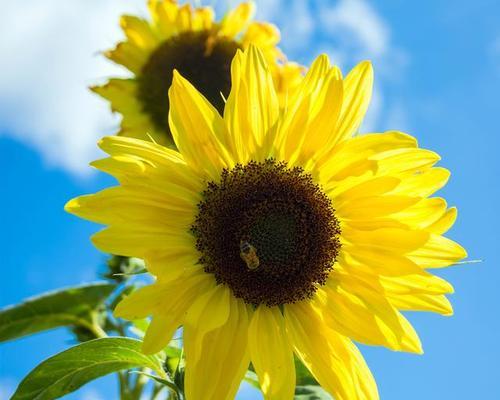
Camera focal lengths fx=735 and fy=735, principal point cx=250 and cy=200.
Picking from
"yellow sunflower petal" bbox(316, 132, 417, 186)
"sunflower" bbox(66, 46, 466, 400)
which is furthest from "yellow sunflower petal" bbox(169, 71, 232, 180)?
"yellow sunflower petal" bbox(316, 132, 417, 186)

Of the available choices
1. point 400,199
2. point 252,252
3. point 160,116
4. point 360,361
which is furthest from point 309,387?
point 160,116

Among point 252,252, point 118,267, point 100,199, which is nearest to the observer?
point 100,199

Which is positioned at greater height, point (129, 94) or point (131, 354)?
point (129, 94)

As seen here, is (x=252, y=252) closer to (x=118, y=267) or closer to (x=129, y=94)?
(x=118, y=267)

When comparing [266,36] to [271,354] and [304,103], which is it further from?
[271,354]

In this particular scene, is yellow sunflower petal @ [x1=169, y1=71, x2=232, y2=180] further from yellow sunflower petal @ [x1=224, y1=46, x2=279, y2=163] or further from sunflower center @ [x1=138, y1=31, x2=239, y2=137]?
sunflower center @ [x1=138, y1=31, x2=239, y2=137]

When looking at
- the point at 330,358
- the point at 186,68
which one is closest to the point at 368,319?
the point at 330,358
